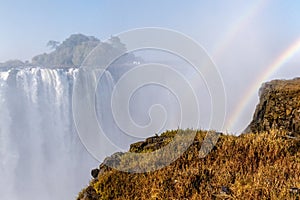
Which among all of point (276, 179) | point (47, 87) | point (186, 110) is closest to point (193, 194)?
point (276, 179)

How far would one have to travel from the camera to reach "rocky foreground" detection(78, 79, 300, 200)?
4348 mm

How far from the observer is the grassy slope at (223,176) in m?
4.34

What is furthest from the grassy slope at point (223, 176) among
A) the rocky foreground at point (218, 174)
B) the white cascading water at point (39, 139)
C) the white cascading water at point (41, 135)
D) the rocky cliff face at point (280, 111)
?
the white cascading water at point (39, 139)

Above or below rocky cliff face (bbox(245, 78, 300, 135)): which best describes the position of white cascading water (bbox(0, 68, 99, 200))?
above

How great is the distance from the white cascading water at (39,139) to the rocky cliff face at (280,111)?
100 ft

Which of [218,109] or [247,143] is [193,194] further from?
[218,109]

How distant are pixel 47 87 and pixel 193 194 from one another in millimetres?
34797

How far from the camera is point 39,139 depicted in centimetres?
3988

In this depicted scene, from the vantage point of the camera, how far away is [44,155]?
40188 mm

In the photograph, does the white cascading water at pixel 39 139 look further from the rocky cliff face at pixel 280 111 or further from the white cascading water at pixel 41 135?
the rocky cliff face at pixel 280 111

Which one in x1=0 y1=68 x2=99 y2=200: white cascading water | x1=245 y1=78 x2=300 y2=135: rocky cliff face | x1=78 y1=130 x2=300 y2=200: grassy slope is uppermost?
x1=0 y1=68 x2=99 y2=200: white cascading water

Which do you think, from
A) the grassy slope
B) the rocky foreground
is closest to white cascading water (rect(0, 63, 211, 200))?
the rocky foreground

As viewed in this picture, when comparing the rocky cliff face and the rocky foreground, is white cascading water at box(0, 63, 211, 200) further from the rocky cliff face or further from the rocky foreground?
the rocky foreground

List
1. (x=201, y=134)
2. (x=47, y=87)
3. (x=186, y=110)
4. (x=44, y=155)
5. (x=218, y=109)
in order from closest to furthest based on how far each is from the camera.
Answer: (x=201, y=134) → (x=218, y=109) → (x=186, y=110) → (x=47, y=87) → (x=44, y=155)
